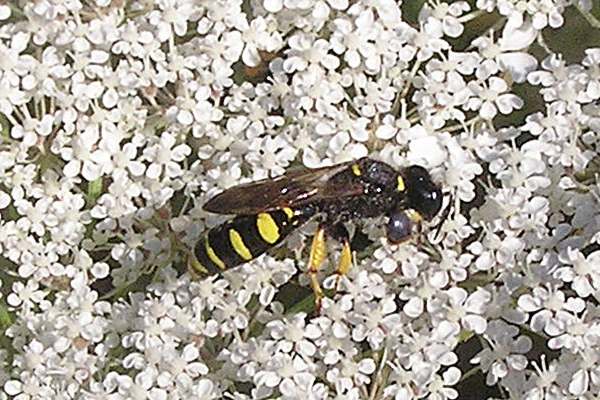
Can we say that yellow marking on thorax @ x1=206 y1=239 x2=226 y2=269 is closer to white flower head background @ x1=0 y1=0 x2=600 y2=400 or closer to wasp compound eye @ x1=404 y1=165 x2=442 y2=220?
white flower head background @ x1=0 y1=0 x2=600 y2=400

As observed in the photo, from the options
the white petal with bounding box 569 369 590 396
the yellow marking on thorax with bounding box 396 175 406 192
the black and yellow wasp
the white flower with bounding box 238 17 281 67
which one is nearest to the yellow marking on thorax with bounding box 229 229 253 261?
the black and yellow wasp

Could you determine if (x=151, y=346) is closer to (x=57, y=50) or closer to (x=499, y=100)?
(x=57, y=50)

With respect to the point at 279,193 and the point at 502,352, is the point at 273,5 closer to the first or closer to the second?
the point at 279,193

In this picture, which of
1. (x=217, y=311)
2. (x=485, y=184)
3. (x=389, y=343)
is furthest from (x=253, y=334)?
(x=485, y=184)

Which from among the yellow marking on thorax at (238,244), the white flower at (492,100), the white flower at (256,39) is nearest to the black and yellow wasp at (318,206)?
the yellow marking on thorax at (238,244)

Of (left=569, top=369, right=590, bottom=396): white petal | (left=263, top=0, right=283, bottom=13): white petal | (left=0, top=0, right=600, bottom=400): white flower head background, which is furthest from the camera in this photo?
(left=263, top=0, right=283, bottom=13): white petal

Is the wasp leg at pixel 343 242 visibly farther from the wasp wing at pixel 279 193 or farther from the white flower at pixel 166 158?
the white flower at pixel 166 158

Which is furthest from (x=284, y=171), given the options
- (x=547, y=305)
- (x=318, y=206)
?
(x=547, y=305)

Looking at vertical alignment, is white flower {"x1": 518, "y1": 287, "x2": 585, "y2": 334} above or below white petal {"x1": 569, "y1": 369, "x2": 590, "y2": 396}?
above
